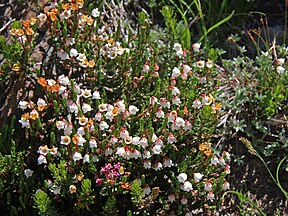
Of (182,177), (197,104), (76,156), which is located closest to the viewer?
(76,156)

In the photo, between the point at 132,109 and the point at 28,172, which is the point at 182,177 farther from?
the point at 28,172

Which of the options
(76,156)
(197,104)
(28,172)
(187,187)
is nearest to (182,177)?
(187,187)

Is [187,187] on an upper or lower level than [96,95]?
lower

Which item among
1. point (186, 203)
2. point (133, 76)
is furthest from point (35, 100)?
point (186, 203)

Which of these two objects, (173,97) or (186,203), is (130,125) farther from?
(186,203)

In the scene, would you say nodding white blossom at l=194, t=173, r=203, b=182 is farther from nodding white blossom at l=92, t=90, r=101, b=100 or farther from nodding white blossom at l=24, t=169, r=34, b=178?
nodding white blossom at l=24, t=169, r=34, b=178

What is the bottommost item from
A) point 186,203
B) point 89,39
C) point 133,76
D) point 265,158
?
point 265,158

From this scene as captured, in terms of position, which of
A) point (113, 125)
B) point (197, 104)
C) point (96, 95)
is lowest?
point (197, 104)

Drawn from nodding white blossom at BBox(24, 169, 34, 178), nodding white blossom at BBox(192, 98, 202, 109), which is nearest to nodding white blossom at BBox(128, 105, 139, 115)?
nodding white blossom at BBox(192, 98, 202, 109)

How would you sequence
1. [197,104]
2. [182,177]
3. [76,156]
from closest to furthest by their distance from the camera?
[76,156] < [182,177] < [197,104]

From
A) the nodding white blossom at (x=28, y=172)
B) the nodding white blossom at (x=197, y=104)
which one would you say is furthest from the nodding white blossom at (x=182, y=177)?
the nodding white blossom at (x=28, y=172)

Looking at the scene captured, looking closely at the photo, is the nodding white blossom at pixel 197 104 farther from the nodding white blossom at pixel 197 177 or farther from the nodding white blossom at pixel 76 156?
the nodding white blossom at pixel 76 156
